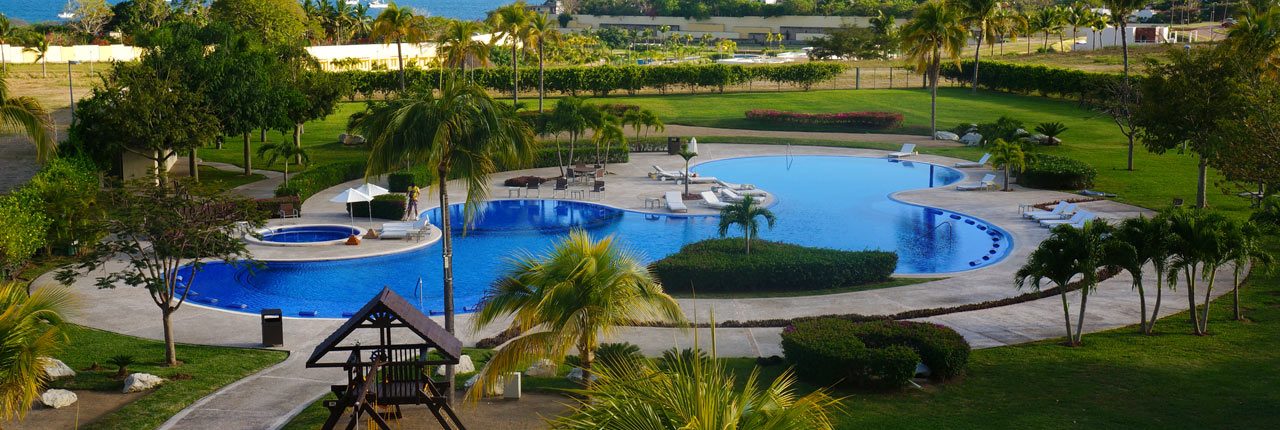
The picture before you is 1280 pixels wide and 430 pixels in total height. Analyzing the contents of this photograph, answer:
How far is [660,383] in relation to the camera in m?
9.02

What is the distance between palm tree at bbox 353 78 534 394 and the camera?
17.4m

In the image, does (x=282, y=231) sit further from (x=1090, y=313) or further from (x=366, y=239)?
(x=1090, y=313)

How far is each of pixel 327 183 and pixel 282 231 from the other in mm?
6779

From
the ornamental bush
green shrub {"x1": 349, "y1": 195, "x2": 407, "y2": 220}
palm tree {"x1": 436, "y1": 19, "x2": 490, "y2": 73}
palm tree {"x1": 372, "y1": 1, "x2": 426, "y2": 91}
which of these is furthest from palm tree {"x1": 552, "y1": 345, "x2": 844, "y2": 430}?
palm tree {"x1": 372, "y1": 1, "x2": 426, "y2": 91}

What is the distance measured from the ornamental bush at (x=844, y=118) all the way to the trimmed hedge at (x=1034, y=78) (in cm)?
469

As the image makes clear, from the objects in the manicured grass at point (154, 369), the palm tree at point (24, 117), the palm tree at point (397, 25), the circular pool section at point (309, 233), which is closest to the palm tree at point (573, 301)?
the manicured grass at point (154, 369)

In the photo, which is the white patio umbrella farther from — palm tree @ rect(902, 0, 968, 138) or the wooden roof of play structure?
palm tree @ rect(902, 0, 968, 138)

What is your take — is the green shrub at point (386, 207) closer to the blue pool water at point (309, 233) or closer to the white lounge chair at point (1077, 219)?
the blue pool water at point (309, 233)

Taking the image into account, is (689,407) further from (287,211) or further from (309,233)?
(287,211)

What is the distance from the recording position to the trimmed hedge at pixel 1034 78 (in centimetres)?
5950

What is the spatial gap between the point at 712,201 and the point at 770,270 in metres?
11.3

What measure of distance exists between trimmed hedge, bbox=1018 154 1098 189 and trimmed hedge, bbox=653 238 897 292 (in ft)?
49.5

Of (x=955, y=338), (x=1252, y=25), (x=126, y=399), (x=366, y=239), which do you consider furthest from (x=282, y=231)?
(x=1252, y=25)

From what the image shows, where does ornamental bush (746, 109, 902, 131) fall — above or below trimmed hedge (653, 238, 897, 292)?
above
